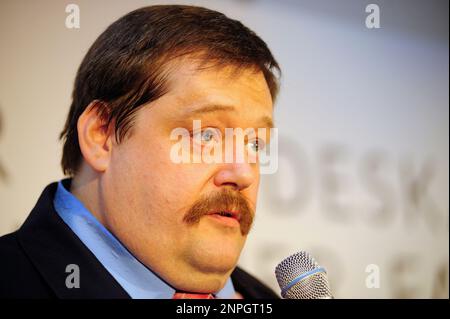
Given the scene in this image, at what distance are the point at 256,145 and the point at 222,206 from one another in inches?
10.1

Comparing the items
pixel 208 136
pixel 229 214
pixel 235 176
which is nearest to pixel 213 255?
pixel 229 214

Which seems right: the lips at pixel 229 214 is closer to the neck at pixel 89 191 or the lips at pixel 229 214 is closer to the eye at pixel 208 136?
the eye at pixel 208 136

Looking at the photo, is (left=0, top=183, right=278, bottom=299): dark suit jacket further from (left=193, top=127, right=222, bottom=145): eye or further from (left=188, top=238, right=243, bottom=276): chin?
(left=193, top=127, right=222, bottom=145): eye

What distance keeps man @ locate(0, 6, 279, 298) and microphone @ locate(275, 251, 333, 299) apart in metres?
0.17

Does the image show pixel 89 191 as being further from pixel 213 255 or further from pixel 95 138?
pixel 213 255

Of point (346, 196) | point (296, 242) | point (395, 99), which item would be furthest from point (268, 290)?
point (395, 99)

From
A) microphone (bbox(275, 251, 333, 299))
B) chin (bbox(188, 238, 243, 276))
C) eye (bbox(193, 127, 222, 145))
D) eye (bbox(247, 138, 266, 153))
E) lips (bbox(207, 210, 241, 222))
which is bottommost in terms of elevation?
microphone (bbox(275, 251, 333, 299))

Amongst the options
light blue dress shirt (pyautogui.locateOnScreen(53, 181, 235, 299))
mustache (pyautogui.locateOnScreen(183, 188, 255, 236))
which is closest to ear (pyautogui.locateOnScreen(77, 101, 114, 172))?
light blue dress shirt (pyautogui.locateOnScreen(53, 181, 235, 299))

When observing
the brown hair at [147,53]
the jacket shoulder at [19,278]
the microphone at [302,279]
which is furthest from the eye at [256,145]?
the jacket shoulder at [19,278]

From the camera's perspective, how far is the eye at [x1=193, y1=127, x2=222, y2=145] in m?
1.36

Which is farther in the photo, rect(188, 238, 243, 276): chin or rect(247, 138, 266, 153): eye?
rect(247, 138, 266, 153): eye

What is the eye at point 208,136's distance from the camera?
4.48ft

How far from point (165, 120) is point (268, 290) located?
942 mm
